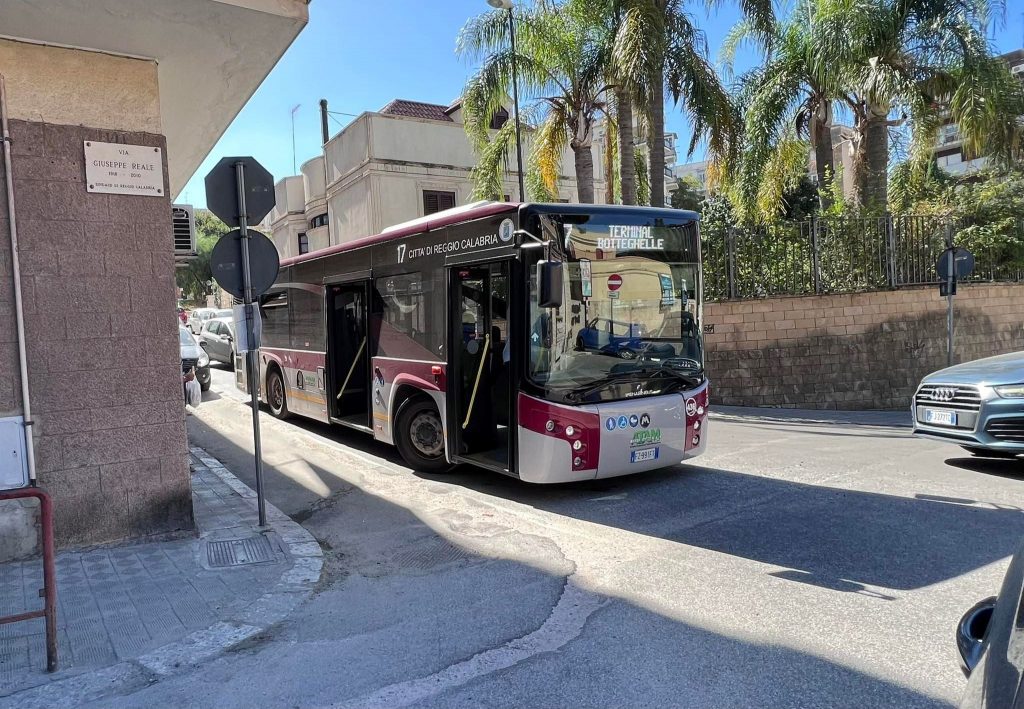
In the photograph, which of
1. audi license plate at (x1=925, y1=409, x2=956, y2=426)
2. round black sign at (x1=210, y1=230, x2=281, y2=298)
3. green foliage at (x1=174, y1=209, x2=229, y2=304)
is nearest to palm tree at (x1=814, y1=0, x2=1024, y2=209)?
audi license plate at (x1=925, y1=409, x2=956, y2=426)

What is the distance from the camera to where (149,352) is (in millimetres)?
5488

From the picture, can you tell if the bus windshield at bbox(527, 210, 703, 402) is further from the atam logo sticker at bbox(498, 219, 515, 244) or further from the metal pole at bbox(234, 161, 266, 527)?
the metal pole at bbox(234, 161, 266, 527)

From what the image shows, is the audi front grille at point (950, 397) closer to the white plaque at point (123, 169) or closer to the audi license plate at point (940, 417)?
the audi license plate at point (940, 417)

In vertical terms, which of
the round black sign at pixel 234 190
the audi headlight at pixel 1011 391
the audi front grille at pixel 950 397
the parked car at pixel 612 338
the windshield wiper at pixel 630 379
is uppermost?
the round black sign at pixel 234 190

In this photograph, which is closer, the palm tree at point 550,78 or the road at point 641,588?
the road at point 641,588

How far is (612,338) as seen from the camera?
650 centimetres

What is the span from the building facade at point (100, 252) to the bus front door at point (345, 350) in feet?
13.9

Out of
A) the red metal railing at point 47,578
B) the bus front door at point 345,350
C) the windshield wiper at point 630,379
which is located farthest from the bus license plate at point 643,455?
the red metal railing at point 47,578

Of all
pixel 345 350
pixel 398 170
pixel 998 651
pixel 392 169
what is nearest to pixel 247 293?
pixel 345 350

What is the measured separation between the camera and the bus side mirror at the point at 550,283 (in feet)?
19.0

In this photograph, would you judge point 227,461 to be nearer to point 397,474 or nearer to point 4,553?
point 397,474

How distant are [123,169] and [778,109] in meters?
13.7

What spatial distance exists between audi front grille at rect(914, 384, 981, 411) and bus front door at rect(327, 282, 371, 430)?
22.6 feet

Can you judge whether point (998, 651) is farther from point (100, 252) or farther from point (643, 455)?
point (100, 252)
